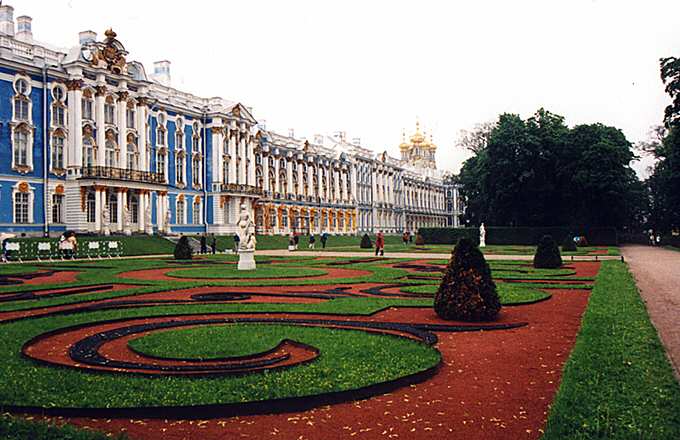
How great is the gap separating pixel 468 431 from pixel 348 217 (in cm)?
8398

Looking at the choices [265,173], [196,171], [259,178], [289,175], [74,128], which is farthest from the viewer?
[289,175]

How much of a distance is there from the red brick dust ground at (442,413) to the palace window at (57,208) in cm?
4119

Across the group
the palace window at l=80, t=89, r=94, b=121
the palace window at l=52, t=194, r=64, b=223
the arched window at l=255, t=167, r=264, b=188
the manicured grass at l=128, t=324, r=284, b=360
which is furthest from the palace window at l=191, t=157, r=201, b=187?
the manicured grass at l=128, t=324, r=284, b=360

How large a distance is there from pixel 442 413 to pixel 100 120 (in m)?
45.3

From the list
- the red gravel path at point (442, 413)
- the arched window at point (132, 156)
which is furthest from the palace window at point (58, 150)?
the red gravel path at point (442, 413)

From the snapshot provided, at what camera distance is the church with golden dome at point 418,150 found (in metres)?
135

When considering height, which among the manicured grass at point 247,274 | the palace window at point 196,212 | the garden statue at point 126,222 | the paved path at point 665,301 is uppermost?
the palace window at point 196,212

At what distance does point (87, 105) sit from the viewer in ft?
148

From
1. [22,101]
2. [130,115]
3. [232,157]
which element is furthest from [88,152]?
[232,157]

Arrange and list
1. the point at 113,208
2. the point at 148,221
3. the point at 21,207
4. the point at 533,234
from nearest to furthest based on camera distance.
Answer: the point at 21,207 < the point at 113,208 < the point at 148,221 < the point at 533,234

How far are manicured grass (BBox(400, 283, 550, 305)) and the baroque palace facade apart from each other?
2630 centimetres

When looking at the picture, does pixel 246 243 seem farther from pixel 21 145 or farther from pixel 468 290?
pixel 21 145

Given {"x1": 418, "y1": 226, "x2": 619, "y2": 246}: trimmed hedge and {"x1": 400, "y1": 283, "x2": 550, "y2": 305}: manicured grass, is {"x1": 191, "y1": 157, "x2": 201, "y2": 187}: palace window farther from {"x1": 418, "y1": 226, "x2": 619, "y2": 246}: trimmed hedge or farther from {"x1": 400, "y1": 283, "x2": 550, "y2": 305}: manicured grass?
{"x1": 400, "y1": 283, "x2": 550, "y2": 305}: manicured grass

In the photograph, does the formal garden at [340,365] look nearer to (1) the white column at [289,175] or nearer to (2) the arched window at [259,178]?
(2) the arched window at [259,178]
